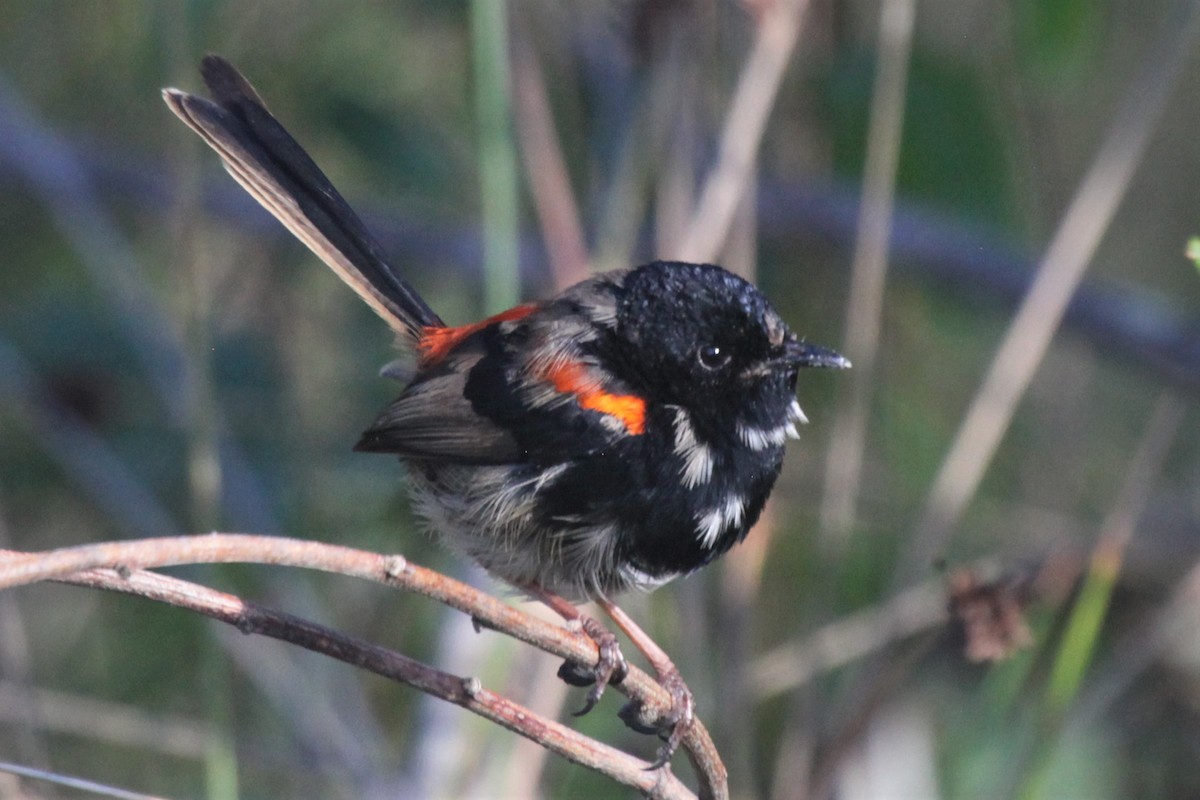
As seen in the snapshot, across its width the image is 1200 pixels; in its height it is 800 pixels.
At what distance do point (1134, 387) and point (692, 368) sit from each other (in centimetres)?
334

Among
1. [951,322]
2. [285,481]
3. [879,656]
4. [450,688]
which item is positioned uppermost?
[951,322]

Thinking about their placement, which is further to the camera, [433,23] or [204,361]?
[433,23]

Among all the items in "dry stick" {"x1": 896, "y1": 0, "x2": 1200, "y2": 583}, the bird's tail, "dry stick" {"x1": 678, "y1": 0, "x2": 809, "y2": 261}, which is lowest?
"dry stick" {"x1": 896, "y1": 0, "x2": 1200, "y2": 583}

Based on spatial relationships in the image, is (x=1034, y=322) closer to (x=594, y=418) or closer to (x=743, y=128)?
(x=743, y=128)

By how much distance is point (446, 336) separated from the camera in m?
3.26

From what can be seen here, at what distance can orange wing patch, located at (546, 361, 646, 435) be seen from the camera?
105 inches

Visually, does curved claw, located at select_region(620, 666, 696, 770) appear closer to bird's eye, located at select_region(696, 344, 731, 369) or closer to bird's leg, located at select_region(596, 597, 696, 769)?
bird's leg, located at select_region(596, 597, 696, 769)

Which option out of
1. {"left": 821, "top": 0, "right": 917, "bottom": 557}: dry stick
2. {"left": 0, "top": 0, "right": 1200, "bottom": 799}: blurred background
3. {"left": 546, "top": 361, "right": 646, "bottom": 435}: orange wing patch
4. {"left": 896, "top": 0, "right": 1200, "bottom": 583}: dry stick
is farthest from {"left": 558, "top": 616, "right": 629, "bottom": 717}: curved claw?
{"left": 896, "top": 0, "right": 1200, "bottom": 583}: dry stick

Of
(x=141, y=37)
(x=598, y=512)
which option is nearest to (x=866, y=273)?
(x=598, y=512)

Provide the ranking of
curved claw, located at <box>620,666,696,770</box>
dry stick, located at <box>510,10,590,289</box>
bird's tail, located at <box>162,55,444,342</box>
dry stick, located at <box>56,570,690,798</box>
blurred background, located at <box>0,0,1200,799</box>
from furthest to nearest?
dry stick, located at <box>510,10,590,289</box>
blurred background, located at <box>0,0,1200,799</box>
bird's tail, located at <box>162,55,444,342</box>
curved claw, located at <box>620,666,696,770</box>
dry stick, located at <box>56,570,690,798</box>

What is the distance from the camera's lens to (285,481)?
13.9 feet

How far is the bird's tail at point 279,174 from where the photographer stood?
2904 mm

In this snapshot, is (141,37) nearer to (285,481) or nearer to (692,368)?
(285,481)

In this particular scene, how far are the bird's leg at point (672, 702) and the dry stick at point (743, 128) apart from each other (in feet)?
3.08
